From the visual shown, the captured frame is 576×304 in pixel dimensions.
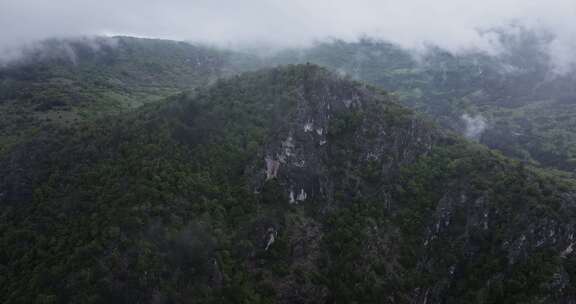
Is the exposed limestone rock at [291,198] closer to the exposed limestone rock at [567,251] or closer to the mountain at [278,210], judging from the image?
the mountain at [278,210]

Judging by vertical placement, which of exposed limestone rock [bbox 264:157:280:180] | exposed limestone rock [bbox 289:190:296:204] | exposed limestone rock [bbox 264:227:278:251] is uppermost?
exposed limestone rock [bbox 264:157:280:180]

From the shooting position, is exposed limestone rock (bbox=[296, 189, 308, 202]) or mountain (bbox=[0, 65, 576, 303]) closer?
mountain (bbox=[0, 65, 576, 303])

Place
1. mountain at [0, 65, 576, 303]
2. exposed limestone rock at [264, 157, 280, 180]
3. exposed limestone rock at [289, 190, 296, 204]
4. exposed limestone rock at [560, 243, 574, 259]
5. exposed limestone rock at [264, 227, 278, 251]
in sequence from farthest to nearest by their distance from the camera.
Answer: exposed limestone rock at [264, 157, 280, 180], exposed limestone rock at [289, 190, 296, 204], exposed limestone rock at [264, 227, 278, 251], exposed limestone rock at [560, 243, 574, 259], mountain at [0, 65, 576, 303]

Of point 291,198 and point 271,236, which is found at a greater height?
point 291,198

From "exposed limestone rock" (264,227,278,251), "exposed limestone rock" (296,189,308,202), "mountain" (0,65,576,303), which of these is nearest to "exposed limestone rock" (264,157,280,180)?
"mountain" (0,65,576,303)

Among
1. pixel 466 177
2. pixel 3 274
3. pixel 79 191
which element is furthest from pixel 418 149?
pixel 3 274

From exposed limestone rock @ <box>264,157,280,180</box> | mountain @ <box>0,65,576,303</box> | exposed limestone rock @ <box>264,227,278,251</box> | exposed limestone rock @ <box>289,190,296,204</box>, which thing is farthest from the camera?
exposed limestone rock @ <box>264,157,280,180</box>

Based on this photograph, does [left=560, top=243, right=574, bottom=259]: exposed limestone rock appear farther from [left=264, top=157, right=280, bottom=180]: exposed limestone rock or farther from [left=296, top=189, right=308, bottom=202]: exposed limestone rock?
[left=264, top=157, right=280, bottom=180]: exposed limestone rock

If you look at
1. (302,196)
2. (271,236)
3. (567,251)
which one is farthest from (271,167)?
(567,251)

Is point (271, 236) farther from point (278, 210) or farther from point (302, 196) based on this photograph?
point (302, 196)

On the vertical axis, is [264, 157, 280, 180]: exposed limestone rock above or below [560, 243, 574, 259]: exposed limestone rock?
above
